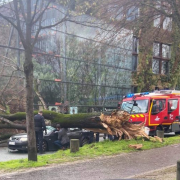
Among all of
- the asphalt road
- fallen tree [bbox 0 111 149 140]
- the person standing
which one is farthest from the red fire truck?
the asphalt road

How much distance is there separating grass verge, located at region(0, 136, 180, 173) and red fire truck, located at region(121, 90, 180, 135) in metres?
3.91

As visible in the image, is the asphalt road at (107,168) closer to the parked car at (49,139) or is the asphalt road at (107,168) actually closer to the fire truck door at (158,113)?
the parked car at (49,139)

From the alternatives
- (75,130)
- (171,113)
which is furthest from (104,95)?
(75,130)

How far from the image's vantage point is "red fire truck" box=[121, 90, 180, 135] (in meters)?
16.8

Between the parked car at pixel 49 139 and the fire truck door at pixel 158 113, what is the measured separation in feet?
15.8

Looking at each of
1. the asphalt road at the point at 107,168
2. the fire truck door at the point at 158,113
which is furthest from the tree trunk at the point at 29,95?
the fire truck door at the point at 158,113

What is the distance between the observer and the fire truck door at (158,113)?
16.8m

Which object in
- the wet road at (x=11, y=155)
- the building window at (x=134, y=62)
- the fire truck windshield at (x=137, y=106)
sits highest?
the building window at (x=134, y=62)

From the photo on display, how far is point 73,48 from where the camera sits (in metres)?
24.2

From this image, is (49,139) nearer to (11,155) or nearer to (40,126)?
(40,126)

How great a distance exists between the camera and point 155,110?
55.6ft

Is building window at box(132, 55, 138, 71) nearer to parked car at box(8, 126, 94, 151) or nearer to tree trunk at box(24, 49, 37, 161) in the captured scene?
parked car at box(8, 126, 94, 151)

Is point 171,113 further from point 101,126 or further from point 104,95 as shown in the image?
point 104,95

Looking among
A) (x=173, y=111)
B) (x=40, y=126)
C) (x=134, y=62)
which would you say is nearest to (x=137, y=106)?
(x=173, y=111)
